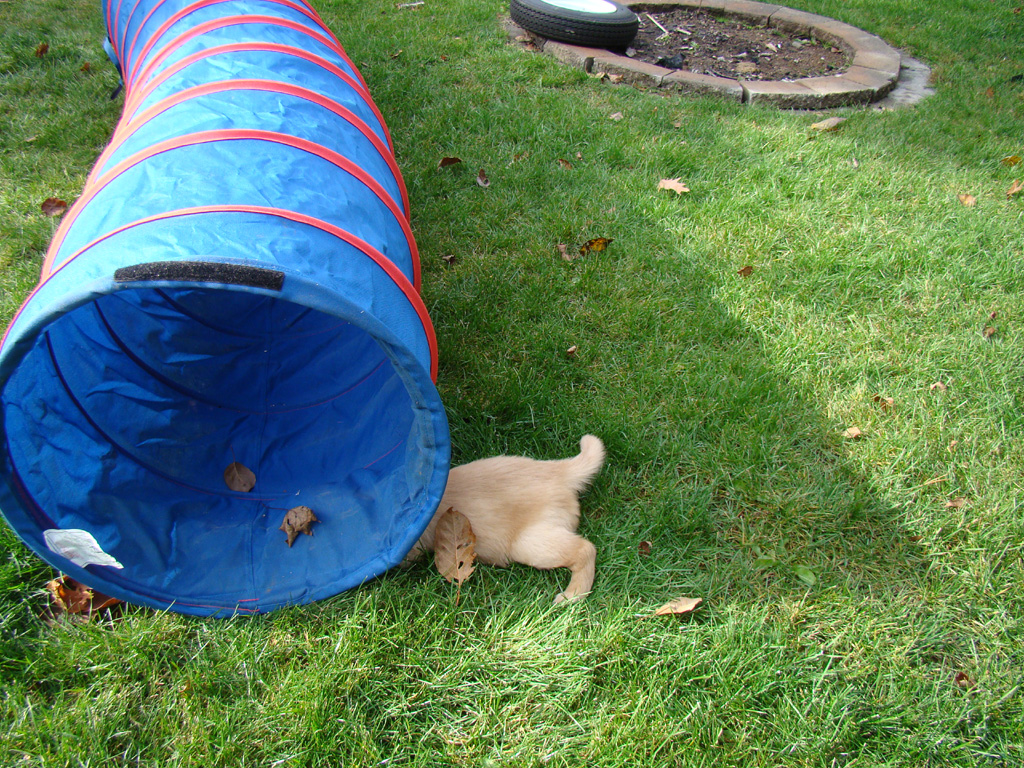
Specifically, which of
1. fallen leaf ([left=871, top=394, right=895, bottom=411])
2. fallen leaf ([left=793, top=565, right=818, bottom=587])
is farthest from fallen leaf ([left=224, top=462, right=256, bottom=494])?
fallen leaf ([left=871, top=394, right=895, bottom=411])

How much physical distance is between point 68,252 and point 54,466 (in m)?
0.71

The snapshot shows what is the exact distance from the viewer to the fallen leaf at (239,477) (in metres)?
2.54

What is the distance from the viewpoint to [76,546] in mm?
1912

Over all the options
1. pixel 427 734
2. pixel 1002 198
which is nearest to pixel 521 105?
pixel 1002 198

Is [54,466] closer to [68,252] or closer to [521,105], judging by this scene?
[68,252]

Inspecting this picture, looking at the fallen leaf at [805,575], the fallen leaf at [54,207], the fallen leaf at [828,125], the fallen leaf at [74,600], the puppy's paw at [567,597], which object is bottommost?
the fallen leaf at [74,600]

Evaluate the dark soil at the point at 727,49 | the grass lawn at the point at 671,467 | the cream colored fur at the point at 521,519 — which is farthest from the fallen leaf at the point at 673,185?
the cream colored fur at the point at 521,519

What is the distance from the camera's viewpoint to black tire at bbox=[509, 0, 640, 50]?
5.63 meters

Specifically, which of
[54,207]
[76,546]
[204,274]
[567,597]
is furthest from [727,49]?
[76,546]

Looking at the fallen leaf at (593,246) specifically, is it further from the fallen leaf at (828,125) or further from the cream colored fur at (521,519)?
the fallen leaf at (828,125)

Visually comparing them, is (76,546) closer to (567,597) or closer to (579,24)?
(567,597)

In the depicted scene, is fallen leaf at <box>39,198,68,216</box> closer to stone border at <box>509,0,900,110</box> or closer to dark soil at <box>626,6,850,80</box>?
stone border at <box>509,0,900,110</box>

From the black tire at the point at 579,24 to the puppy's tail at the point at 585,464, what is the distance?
14.8 ft

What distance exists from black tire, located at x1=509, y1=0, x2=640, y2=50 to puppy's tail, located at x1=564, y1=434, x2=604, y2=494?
14.8ft
